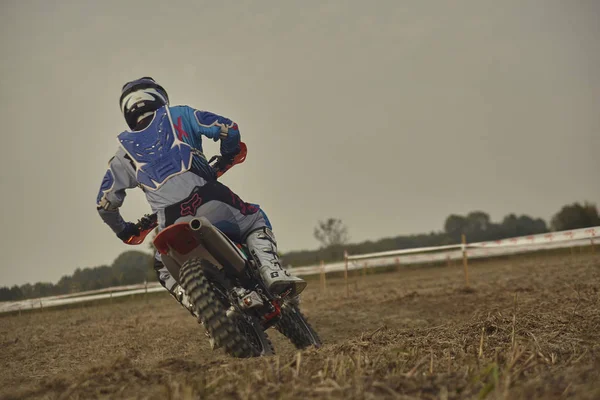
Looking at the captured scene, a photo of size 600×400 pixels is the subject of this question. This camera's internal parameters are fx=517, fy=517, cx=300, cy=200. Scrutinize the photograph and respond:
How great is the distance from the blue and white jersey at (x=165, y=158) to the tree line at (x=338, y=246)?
6.81 metres

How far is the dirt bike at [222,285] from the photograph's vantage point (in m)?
2.98

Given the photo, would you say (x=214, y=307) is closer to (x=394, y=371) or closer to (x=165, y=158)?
(x=165, y=158)

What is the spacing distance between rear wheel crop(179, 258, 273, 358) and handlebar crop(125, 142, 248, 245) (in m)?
1.01

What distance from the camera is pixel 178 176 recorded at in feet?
11.2

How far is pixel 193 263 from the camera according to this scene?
3195 millimetres

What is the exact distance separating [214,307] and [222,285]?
1.31ft

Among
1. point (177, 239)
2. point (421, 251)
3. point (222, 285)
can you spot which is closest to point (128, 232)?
point (177, 239)

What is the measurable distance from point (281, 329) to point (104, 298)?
1486 centimetres

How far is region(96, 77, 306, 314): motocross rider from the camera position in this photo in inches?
134

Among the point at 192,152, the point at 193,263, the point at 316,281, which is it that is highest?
the point at 192,152

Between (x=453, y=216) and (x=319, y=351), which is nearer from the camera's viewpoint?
(x=319, y=351)

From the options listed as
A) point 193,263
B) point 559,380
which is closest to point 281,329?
point 193,263

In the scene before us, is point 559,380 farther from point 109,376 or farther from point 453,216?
point 453,216

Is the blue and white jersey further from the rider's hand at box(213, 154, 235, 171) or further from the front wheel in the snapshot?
the front wheel
